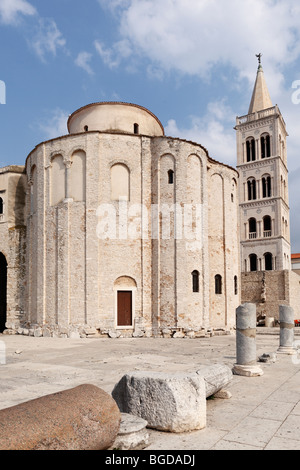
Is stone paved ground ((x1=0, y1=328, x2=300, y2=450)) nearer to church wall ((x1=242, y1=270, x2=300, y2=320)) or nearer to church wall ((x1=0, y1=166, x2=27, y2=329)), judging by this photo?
church wall ((x1=0, y1=166, x2=27, y2=329))

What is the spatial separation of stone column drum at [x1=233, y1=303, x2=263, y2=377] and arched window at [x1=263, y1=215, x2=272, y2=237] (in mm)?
37051

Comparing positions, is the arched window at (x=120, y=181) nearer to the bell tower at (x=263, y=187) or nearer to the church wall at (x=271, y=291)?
the church wall at (x=271, y=291)

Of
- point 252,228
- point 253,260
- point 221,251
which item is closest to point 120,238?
point 221,251

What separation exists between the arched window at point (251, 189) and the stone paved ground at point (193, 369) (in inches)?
1401

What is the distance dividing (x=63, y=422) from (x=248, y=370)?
5971 mm

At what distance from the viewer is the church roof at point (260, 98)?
4806 cm

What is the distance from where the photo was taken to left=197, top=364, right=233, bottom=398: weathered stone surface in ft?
20.3

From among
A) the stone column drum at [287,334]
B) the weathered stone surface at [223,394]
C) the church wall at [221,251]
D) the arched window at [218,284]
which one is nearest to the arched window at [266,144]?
the church wall at [221,251]

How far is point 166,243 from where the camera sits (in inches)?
805

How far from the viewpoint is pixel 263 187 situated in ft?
152

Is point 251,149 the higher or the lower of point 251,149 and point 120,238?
the higher

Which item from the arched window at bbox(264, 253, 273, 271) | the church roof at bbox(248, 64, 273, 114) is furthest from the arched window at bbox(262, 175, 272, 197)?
the church roof at bbox(248, 64, 273, 114)

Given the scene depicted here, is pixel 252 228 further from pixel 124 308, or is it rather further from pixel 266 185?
pixel 124 308

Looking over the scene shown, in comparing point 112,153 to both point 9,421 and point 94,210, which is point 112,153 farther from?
point 9,421
